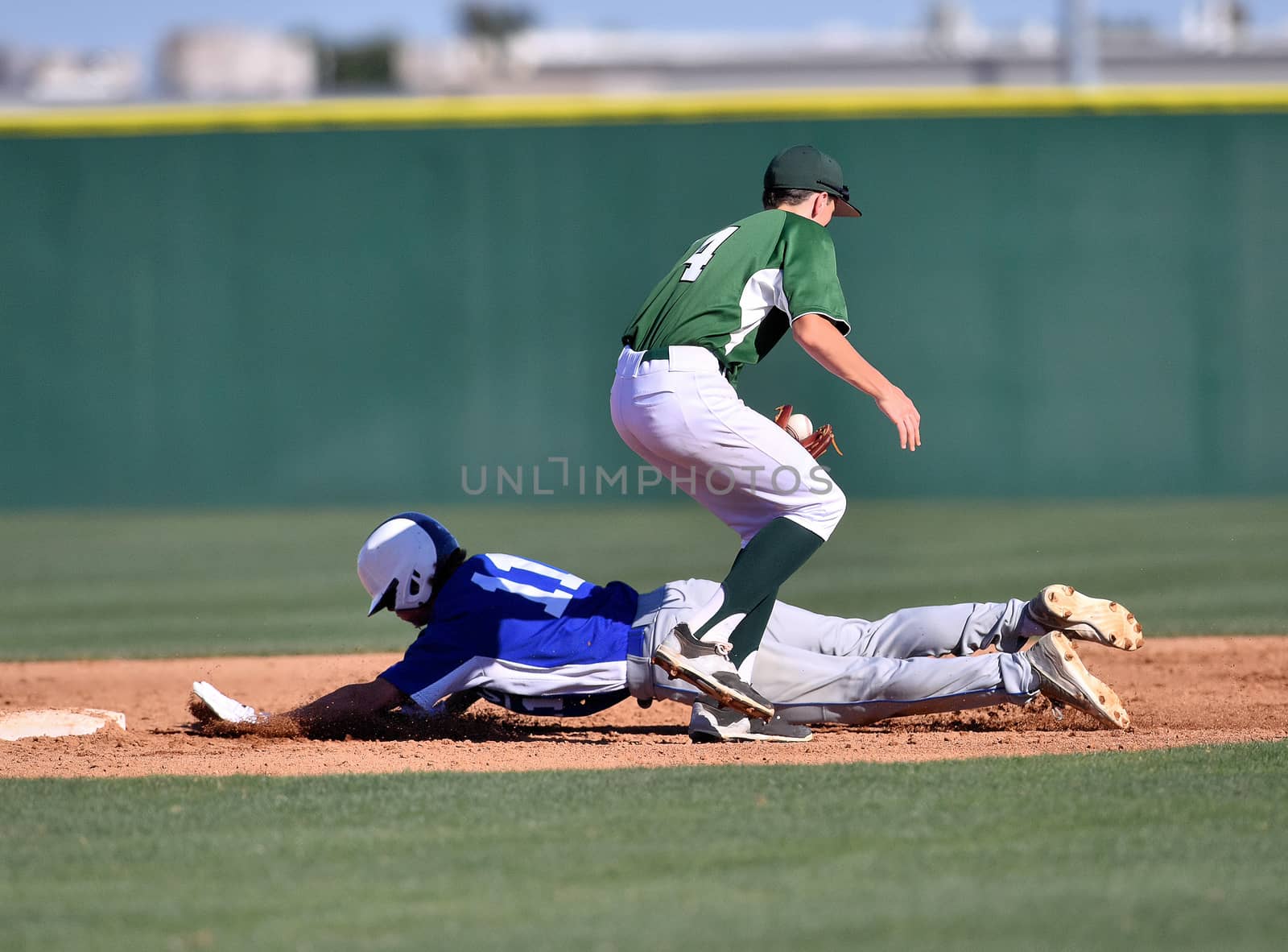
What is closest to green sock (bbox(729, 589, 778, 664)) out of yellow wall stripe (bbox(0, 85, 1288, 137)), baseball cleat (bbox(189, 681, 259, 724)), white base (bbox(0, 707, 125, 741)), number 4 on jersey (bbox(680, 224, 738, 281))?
number 4 on jersey (bbox(680, 224, 738, 281))

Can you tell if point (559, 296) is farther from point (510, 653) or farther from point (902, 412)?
point (902, 412)

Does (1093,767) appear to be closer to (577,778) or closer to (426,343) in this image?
(577,778)

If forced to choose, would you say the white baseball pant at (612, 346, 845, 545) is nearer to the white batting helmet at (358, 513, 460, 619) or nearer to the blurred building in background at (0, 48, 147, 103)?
the white batting helmet at (358, 513, 460, 619)

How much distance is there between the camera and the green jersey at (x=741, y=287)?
4.18 metres

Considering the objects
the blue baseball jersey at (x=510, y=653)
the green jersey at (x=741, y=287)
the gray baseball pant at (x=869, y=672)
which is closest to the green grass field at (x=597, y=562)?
the blue baseball jersey at (x=510, y=653)

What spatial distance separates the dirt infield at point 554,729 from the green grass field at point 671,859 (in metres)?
0.29

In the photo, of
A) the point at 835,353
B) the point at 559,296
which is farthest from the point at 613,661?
the point at 559,296

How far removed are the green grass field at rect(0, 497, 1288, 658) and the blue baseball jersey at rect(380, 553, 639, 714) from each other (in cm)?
227

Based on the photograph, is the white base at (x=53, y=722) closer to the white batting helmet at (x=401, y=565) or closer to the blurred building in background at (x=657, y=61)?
the white batting helmet at (x=401, y=565)

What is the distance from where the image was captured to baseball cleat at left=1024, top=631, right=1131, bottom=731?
14.3ft

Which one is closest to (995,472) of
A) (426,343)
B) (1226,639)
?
(426,343)

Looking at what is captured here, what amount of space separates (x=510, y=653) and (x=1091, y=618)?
1.71m

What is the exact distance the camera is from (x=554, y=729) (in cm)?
498

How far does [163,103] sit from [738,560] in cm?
1071
